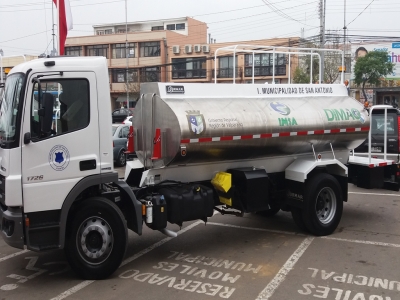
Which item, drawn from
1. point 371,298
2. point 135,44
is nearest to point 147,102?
point 371,298

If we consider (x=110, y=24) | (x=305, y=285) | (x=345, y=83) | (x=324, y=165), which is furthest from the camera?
(x=110, y=24)

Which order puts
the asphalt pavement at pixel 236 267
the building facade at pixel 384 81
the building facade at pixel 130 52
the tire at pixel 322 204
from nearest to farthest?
the asphalt pavement at pixel 236 267 < the tire at pixel 322 204 < the building facade at pixel 384 81 < the building facade at pixel 130 52

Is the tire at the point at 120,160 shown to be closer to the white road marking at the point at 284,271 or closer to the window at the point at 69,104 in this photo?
the white road marking at the point at 284,271

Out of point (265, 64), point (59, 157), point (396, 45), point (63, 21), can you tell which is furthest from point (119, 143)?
point (396, 45)

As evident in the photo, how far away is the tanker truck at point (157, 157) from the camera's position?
5.57m

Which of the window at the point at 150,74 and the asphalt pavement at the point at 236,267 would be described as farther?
the window at the point at 150,74

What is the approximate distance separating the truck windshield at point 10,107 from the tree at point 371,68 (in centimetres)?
3925

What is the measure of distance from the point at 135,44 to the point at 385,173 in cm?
5233

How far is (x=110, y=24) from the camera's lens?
75.5 meters

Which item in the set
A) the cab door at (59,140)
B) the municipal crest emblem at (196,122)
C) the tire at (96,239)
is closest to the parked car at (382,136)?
the municipal crest emblem at (196,122)

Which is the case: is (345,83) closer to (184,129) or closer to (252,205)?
(252,205)

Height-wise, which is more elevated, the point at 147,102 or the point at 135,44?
the point at 135,44

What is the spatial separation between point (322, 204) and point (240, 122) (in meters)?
2.33

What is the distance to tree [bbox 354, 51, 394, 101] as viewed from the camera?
41.4 meters
